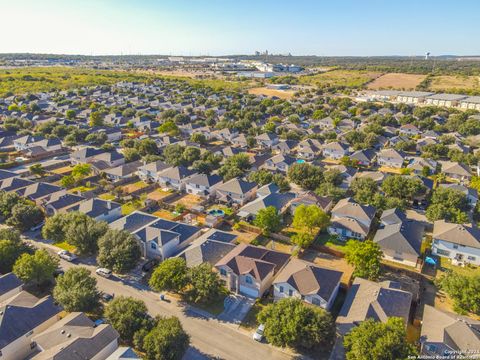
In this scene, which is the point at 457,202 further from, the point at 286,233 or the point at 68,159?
the point at 68,159

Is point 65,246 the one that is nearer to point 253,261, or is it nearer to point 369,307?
point 253,261

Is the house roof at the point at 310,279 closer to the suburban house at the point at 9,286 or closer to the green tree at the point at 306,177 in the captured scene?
the suburban house at the point at 9,286

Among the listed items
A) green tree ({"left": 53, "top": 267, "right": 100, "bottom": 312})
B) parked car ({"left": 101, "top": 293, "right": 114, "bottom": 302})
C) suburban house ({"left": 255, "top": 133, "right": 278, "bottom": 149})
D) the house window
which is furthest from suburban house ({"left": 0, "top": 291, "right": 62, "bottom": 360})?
suburban house ({"left": 255, "top": 133, "right": 278, "bottom": 149})

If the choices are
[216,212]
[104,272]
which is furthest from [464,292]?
[104,272]

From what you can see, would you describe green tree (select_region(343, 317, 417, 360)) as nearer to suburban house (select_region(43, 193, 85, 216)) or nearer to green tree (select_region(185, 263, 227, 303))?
green tree (select_region(185, 263, 227, 303))

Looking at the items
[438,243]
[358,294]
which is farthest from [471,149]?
[358,294]

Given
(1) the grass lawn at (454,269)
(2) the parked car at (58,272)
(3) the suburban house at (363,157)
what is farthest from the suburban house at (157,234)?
(3) the suburban house at (363,157)
